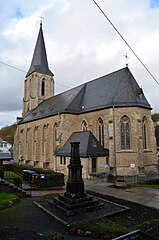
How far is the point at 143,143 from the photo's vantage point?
2492cm

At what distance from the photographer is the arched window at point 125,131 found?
23.7 metres

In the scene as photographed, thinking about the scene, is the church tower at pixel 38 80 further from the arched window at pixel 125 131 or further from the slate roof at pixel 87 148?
the arched window at pixel 125 131

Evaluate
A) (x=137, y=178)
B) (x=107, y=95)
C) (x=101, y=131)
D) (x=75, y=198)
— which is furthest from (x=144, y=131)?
(x=75, y=198)

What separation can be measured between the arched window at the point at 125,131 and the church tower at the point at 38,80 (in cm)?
2276

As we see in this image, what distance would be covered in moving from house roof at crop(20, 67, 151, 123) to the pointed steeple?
13673 mm

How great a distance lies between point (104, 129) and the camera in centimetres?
2477

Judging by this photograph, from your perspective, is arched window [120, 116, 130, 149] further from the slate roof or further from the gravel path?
the gravel path

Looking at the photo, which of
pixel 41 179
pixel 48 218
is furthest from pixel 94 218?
pixel 41 179

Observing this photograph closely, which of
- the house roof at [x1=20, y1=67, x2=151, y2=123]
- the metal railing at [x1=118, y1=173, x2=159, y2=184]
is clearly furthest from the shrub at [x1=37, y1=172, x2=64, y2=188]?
the house roof at [x1=20, y1=67, x2=151, y2=123]

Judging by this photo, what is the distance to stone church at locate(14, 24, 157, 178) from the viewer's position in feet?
75.1

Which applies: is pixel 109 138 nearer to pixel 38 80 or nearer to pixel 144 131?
pixel 144 131

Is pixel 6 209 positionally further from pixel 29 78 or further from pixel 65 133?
pixel 29 78

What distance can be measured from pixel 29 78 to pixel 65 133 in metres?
21.6

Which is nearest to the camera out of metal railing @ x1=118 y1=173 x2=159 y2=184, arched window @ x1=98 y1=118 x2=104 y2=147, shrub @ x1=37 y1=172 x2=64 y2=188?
shrub @ x1=37 y1=172 x2=64 y2=188
